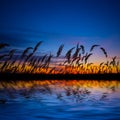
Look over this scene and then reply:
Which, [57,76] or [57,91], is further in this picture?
[57,76]

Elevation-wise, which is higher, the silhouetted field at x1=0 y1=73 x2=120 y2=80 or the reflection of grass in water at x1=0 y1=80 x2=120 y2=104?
the silhouetted field at x1=0 y1=73 x2=120 y2=80

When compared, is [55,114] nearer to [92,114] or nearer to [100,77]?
[92,114]

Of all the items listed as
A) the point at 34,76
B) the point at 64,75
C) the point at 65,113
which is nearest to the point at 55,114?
the point at 65,113

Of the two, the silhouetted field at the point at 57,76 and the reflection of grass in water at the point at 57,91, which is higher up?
the silhouetted field at the point at 57,76

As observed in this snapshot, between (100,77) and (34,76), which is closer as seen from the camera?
(34,76)

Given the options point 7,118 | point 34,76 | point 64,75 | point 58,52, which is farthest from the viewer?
point 64,75

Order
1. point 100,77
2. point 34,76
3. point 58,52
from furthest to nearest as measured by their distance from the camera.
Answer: point 100,77 < point 34,76 < point 58,52

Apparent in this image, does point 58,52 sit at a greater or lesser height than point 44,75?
lesser

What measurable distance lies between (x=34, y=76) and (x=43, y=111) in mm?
47491

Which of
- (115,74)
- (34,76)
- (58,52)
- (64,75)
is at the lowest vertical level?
(58,52)

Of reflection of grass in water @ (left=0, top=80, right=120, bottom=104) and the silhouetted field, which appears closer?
reflection of grass in water @ (left=0, top=80, right=120, bottom=104)

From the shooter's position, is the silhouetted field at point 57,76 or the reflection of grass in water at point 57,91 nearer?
the reflection of grass in water at point 57,91

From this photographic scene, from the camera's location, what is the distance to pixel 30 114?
497 inches

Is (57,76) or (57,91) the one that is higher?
(57,76)
